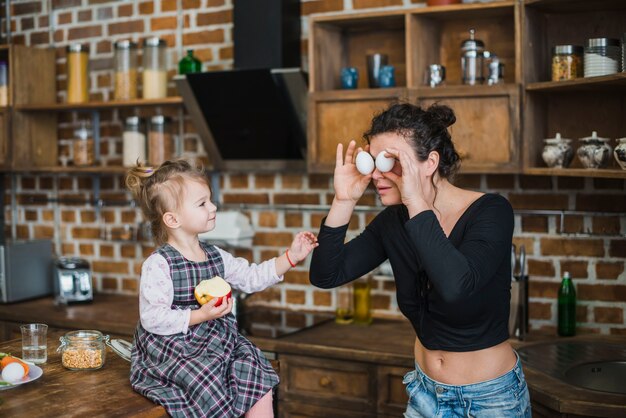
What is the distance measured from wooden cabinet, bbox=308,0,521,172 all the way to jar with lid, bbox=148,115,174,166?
0.91 m

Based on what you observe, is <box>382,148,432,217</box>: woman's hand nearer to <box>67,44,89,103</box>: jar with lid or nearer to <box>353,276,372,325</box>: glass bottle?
<box>353,276,372,325</box>: glass bottle

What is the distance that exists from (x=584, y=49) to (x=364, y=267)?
3.83 ft

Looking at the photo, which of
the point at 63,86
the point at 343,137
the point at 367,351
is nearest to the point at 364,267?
the point at 367,351

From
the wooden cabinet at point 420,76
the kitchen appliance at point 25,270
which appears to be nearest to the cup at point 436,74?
the wooden cabinet at point 420,76

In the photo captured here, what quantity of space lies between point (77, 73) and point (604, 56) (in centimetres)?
255

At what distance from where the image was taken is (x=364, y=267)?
94.6 inches

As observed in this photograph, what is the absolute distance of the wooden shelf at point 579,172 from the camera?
265 centimetres

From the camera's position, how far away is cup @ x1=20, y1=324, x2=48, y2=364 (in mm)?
2277

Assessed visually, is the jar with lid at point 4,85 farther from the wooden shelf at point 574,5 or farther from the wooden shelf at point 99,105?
the wooden shelf at point 574,5

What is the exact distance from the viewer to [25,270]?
163 inches

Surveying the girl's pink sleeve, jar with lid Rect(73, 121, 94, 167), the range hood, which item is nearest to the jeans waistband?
the girl's pink sleeve

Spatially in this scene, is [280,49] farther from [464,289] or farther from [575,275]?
[464,289]

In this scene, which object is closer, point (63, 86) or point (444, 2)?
point (444, 2)

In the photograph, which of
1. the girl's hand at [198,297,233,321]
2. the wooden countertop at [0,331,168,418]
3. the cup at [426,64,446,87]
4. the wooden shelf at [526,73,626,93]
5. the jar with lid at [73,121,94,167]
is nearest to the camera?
the wooden countertop at [0,331,168,418]
